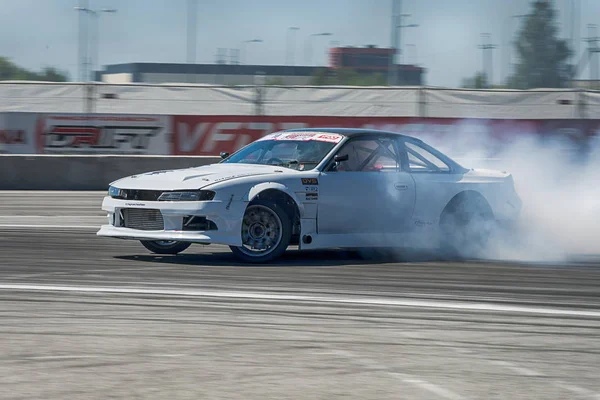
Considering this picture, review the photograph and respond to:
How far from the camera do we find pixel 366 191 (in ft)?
30.5

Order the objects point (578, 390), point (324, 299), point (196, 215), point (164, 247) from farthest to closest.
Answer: point (164, 247) → point (196, 215) → point (324, 299) → point (578, 390)

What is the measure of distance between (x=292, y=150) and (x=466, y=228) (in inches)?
83.5

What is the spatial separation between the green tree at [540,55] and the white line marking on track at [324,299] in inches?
1495

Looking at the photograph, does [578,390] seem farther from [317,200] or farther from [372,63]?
[372,63]

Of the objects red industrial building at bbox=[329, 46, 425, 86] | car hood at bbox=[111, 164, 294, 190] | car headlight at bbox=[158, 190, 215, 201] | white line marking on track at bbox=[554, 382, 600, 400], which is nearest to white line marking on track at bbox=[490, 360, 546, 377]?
white line marking on track at bbox=[554, 382, 600, 400]

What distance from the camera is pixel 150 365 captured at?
4766 mm

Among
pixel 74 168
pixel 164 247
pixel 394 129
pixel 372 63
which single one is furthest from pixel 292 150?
pixel 372 63

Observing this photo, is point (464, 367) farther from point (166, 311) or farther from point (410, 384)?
point (166, 311)

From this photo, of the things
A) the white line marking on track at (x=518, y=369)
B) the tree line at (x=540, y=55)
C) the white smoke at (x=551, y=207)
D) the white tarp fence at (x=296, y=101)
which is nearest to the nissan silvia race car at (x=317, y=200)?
the white smoke at (x=551, y=207)

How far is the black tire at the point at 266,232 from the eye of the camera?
866 centimetres

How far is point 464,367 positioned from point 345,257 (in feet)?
15.8

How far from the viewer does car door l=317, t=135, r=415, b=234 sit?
9.07 meters

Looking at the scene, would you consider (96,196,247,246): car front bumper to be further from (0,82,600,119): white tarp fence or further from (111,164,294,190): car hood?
(0,82,600,119): white tarp fence

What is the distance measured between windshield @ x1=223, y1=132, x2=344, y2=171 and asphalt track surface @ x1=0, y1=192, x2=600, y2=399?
0.99 meters
